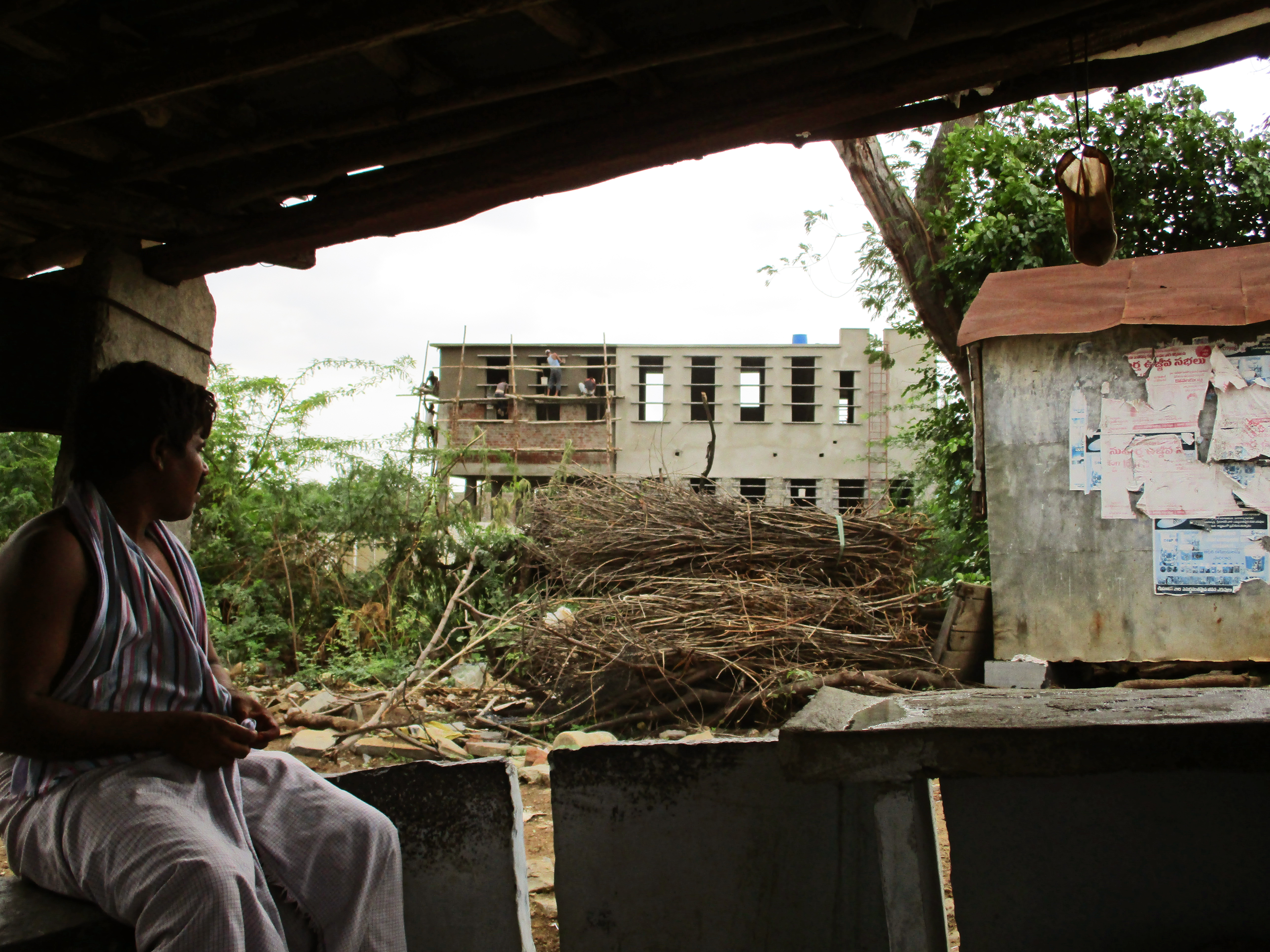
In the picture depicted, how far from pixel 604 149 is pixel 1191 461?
199 inches

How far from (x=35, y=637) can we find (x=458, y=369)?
24970 mm

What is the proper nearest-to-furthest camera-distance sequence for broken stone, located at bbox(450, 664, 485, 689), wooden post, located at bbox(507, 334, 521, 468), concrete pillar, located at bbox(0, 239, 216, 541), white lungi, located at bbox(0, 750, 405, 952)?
white lungi, located at bbox(0, 750, 405, 952) → concrete pillar, located at bbox(0, 239, 216, 541) → broken stone, located at bbox(450, 664, 485, 689) → wooden post, located at bbox(507, 334, 521, 468)

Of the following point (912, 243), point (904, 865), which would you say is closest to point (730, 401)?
point (912, 243)

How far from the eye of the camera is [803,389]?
90.1ft

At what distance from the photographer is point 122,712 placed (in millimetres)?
1786

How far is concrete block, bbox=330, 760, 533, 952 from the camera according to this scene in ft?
8.38

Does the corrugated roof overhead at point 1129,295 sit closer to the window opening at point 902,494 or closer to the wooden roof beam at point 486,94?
the window opening at point 902,494

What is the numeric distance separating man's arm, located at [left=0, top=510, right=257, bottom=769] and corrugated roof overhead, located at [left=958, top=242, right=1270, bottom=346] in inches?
237

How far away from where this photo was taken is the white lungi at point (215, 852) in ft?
5.41

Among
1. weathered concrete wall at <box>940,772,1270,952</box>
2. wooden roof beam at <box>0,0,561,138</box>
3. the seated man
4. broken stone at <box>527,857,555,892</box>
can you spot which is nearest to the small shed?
broken stone at <box>527,857,555,892</box>

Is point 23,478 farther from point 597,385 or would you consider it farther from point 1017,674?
point 597,385

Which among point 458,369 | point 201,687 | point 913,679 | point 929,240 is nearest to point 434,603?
point 913,679

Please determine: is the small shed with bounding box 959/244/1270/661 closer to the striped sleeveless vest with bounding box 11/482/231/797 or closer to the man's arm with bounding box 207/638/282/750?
the man's arm with bounding box 207/638/282/750

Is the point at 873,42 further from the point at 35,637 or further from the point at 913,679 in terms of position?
the point at 913,679
